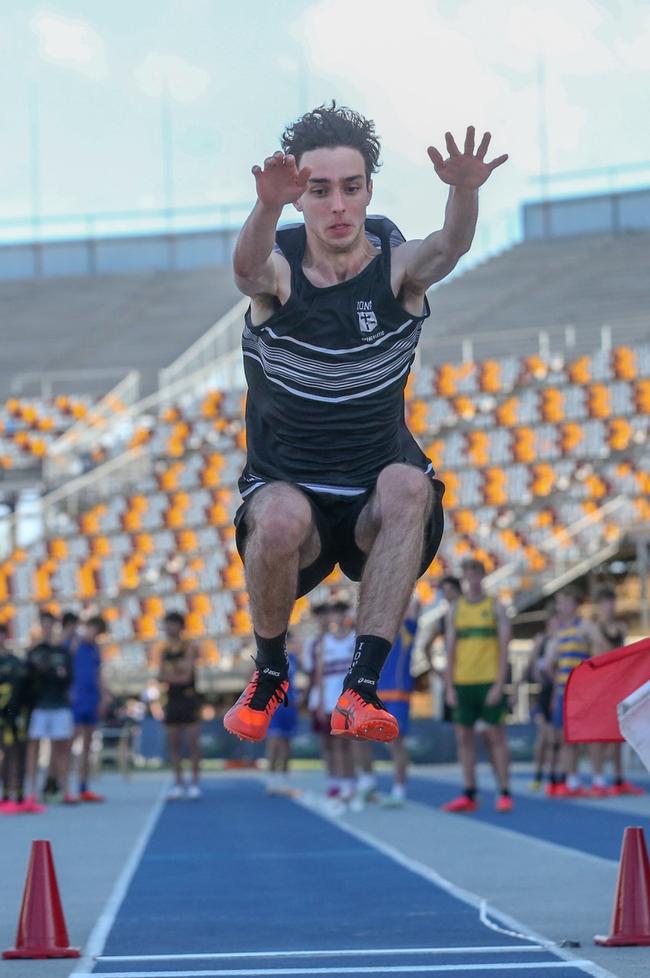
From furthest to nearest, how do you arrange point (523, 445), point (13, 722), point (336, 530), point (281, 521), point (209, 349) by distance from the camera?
point (209, 349) < point (523, 445) < point (13, 722) < point (336, 530) < point (281, 521)

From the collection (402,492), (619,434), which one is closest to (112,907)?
(402,492)

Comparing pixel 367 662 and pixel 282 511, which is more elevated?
pixel 282 511

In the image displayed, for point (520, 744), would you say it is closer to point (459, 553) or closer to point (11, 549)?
point (459, 553)

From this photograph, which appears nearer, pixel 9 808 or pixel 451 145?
pixel 451 145

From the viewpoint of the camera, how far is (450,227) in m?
5.30

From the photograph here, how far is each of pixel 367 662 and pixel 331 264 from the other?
1212 mm

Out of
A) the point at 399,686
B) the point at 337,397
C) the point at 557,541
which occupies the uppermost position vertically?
the point at 557,541

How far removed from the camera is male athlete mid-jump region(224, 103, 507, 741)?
17.4ft

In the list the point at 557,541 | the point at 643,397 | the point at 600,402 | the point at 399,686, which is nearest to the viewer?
the point at 399,686

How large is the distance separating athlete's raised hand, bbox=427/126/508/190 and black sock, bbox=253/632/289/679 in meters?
1.50

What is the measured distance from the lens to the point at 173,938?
6.62 m

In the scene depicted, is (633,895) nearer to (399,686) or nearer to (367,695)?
(367,695)

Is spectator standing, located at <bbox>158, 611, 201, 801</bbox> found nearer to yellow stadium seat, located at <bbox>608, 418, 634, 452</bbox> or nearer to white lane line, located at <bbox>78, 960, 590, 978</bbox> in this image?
white lane line, located at <bbox>78, 960, 590, 978</bbox>

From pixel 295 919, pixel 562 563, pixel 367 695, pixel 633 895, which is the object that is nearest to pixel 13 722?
pixel 295 919
